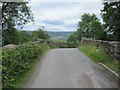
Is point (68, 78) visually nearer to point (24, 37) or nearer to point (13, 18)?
point (13, 18)

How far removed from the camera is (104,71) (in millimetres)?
14812

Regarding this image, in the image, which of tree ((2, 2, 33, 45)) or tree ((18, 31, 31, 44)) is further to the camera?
tree ((18, 31, 31, 44))

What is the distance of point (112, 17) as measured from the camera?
2245 cm

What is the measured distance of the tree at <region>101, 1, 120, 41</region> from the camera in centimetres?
2155

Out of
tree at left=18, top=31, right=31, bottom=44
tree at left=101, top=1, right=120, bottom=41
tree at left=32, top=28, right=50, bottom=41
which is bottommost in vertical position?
tree at left=18, top=31, right=31, bottom=44

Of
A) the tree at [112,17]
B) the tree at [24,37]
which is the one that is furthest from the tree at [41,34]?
the tree at [112,17]

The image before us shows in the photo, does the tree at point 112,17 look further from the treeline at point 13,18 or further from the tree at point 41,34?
the tree at point 41,34

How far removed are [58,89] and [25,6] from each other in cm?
2818

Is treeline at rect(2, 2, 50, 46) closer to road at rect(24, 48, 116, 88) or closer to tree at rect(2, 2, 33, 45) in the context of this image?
tree at rect(2, 2, 33, 45)

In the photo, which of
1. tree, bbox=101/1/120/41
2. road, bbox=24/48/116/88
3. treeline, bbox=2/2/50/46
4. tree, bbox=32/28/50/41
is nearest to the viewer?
road, bbox=24/48/116/88

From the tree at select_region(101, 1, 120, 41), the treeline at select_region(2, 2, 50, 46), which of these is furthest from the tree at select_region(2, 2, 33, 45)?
the tree at select_region(101, 1, 120, 41)

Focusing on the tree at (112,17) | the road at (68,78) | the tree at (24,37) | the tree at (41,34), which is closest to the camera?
the road at (68,78)

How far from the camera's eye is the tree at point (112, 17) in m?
21.5

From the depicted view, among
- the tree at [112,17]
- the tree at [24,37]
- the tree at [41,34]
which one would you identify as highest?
the tree at [112,17]
